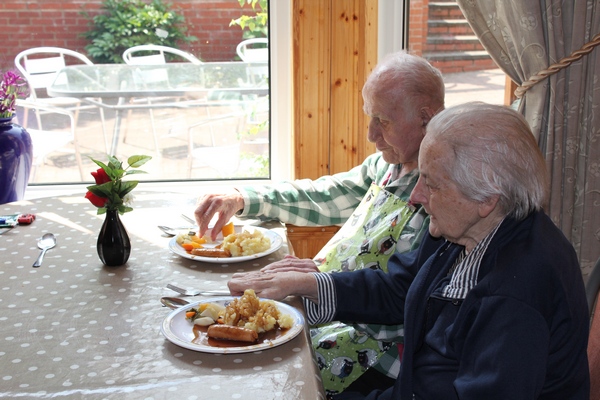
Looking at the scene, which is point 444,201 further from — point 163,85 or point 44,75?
point 44,75

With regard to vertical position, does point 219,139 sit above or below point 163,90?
below

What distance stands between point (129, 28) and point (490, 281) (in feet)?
7.46

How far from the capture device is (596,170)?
2006mm

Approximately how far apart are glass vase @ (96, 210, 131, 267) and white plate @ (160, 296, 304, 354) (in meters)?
0.38

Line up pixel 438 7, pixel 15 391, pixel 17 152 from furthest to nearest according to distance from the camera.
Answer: pixel 438 7 → pixel 17 152 → pixel 15 391

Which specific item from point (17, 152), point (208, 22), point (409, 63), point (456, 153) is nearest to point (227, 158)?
point (208, 22)

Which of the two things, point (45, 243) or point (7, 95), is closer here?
point (45, 243)

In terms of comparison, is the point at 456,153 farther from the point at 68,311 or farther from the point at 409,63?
the point at 68,311

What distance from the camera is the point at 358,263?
6.13 ft

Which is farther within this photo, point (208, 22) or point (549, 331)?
point (208, 22)

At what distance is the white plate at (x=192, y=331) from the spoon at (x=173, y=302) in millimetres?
48

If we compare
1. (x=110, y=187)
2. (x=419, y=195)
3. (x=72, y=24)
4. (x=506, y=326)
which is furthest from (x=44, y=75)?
(x=506, y=326)

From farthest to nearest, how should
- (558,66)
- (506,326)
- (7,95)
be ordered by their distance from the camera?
(7,95) < (558,66) < (506,326)

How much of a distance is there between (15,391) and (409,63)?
4.05 feet
